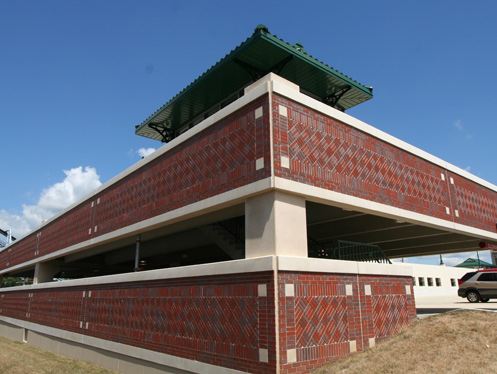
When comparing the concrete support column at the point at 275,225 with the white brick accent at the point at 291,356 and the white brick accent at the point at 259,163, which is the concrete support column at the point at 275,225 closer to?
the white brick accent at the point at 259,163

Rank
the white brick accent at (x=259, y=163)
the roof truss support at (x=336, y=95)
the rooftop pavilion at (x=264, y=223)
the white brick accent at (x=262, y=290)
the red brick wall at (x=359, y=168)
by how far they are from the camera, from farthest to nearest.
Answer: the roof truss support at (x=336, y=95) → the red brick wall at (x=359, y=168) → the white brick accent at (x=259, y=163) → the rooftop pavilion at (x=264, y=223) → the white brick accent at (x=262, y=290)

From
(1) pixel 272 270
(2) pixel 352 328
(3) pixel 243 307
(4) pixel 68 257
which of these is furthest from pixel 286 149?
(4) pixel 68 257

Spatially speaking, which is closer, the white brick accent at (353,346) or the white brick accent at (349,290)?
the white brick accent at (353,346)

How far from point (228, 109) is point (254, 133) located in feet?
5.26

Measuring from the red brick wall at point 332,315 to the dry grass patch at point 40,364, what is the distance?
9248 millimetres

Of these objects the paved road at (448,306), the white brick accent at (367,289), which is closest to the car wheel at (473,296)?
the paved road at (448,306)

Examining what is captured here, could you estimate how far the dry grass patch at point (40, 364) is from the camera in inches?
A: 619

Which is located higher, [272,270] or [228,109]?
[228,109]

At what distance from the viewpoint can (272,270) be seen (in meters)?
9.12

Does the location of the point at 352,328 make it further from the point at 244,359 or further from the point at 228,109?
the point at 228,109

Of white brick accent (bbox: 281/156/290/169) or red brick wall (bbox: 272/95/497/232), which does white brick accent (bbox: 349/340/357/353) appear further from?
white brick accent (bbox: 281/156/290/169)

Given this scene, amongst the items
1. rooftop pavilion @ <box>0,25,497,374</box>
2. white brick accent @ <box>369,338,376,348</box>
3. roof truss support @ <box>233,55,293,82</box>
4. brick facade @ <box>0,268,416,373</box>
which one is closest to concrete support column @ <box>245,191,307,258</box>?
rooftop pavilion @ <box>0,25,497,374</box>

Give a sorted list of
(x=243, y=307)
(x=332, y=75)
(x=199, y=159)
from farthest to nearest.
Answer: (x=332, y=75) → (x=199, y=159) → (x=243, y=307)

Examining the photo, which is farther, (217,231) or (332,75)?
(332,75)
